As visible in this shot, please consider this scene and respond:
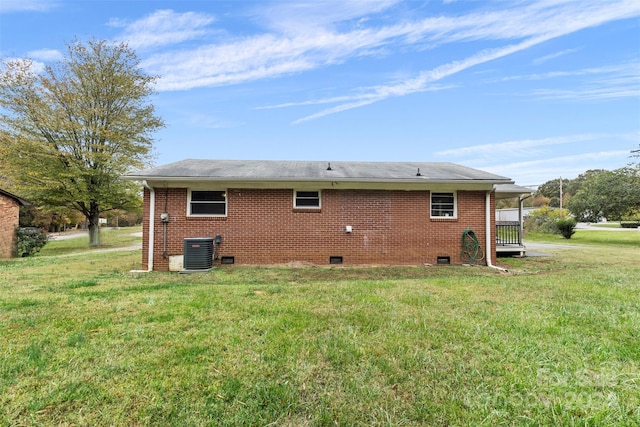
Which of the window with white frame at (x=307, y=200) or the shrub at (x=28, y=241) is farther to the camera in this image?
the shrub at (x=28, y=241)

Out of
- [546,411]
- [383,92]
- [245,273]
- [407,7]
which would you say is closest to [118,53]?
[383,92]

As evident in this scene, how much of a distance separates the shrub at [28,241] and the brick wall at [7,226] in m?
0.21

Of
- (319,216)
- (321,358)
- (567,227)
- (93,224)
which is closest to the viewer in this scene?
(321,358)

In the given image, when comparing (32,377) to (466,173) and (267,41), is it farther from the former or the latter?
(267,41)

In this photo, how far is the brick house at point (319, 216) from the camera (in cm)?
848

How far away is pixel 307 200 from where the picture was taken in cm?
897

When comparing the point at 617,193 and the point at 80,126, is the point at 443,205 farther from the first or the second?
the point at 80,126

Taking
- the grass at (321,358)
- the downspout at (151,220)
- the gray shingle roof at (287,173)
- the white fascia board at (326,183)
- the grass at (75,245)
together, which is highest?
the gray shingle roof at (287,173)

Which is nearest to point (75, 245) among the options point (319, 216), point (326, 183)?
point (319, 216)

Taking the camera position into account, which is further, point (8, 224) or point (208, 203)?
point (8, 224)

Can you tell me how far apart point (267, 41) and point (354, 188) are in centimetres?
738

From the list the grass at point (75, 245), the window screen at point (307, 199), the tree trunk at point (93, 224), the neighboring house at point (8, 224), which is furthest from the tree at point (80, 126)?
the window screen at point (307, 199)

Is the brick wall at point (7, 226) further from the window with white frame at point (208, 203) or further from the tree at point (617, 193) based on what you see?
the tree at point (617, 193)

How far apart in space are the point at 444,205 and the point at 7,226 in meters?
19.4
